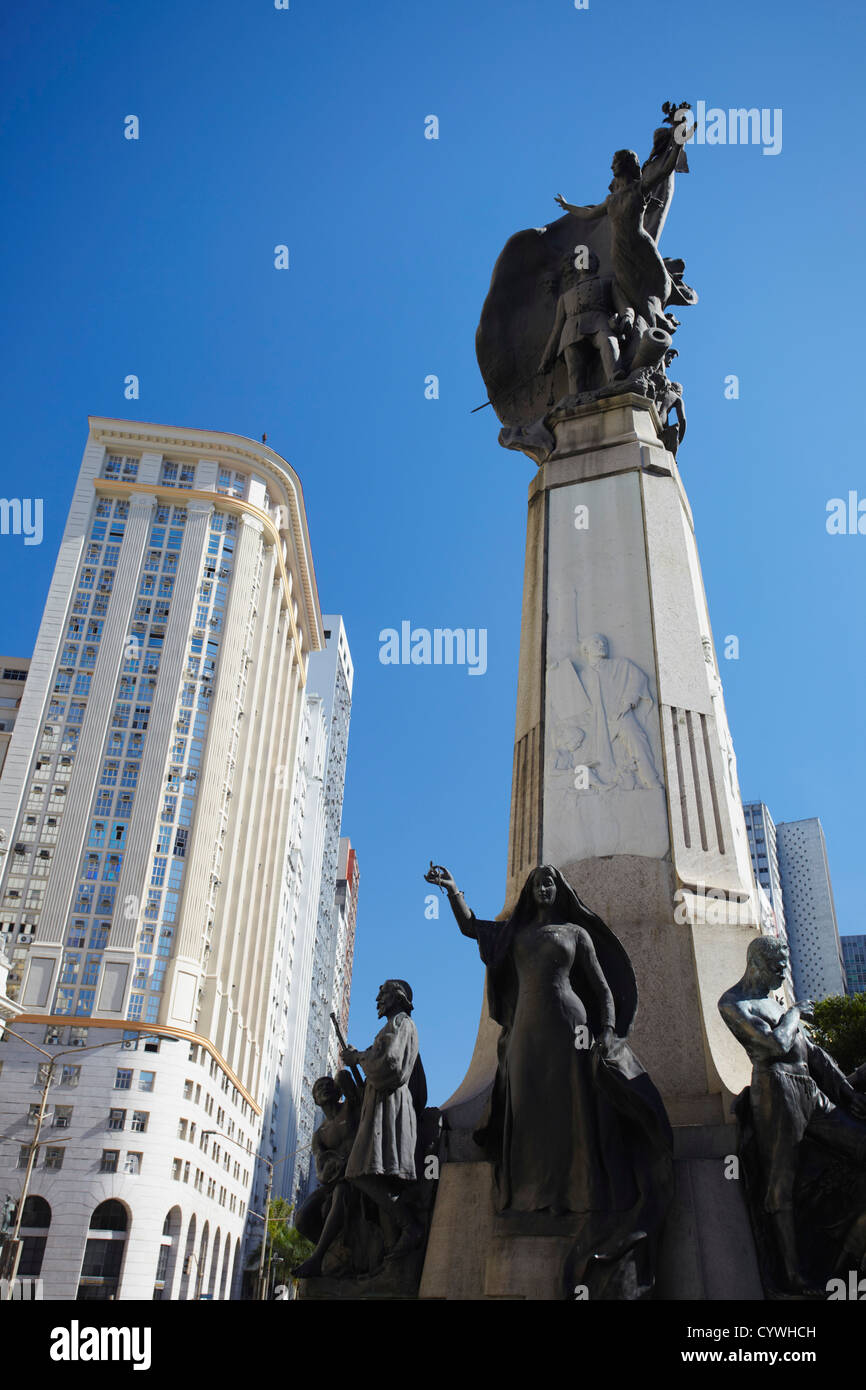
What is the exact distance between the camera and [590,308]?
12.7 m

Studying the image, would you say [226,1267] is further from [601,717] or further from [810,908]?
[810,908]

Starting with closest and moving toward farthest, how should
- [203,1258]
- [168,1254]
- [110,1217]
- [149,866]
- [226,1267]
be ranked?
[110,1217] < [168,1254] < [203,1258] < [149,866] < [226,1267]

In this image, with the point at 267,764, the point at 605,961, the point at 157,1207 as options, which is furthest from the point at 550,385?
the point at 267,764

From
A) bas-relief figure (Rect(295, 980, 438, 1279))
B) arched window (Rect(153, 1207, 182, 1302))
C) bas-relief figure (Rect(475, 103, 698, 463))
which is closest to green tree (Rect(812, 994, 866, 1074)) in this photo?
bas-relief figure (Rect(475, 103, 698, 463))

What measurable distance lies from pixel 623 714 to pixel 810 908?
130 metres

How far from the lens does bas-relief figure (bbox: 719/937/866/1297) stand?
6.04 metres

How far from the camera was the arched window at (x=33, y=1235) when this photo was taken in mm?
56281

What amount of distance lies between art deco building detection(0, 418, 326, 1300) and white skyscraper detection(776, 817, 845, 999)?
68037mm

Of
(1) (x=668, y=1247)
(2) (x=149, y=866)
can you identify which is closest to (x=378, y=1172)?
(1) (x=668, y=1247)

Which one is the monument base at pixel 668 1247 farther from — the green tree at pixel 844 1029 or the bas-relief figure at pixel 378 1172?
the green tree at pixel 844 1029

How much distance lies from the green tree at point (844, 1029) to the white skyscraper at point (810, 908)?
9645cm

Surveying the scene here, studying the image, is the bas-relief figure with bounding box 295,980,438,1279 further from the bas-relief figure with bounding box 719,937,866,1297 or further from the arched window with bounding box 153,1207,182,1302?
the arched window with bounding box 153,1207,182,1302
